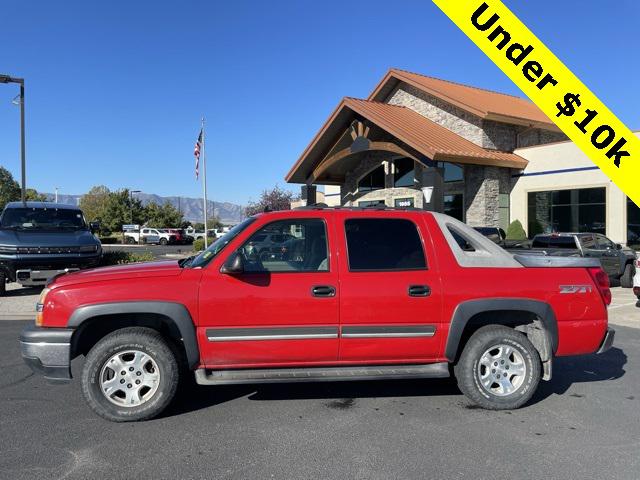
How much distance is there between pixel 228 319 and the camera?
410 cm

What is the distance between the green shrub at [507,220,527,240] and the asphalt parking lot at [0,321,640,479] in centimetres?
1414

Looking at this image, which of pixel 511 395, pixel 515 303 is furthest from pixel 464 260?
pixel 511 395

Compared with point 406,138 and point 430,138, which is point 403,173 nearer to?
point 430,138

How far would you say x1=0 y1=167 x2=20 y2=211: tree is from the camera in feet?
243

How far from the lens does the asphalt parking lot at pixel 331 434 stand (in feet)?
11.1

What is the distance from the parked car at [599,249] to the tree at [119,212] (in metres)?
55.0

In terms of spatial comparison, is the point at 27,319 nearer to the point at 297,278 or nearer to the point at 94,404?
the point at 94,404

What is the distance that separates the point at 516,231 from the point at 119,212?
5195 cm

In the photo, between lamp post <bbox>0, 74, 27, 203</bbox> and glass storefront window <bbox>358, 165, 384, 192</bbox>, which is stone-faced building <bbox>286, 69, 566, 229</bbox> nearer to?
glass storefront window <bbox>358, 165, 384, 192</bbox>

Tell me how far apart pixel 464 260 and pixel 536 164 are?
649 inches

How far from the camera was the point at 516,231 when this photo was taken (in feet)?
61.6

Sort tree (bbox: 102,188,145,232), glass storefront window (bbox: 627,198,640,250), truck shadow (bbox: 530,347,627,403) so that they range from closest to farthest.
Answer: truck shadow (bbox: 530,347,627,403) → glass storefront window (bbox: 627,198,640,250) → tree (bbox: 102,188,145,232)

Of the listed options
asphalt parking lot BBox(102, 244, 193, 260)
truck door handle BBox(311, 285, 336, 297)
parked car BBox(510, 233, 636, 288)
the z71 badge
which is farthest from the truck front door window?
asphalt parking lot BBox(102, 244, 193, 260)

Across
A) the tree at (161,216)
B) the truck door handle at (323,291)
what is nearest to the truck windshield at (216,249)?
the truck door handle at (323,291)
